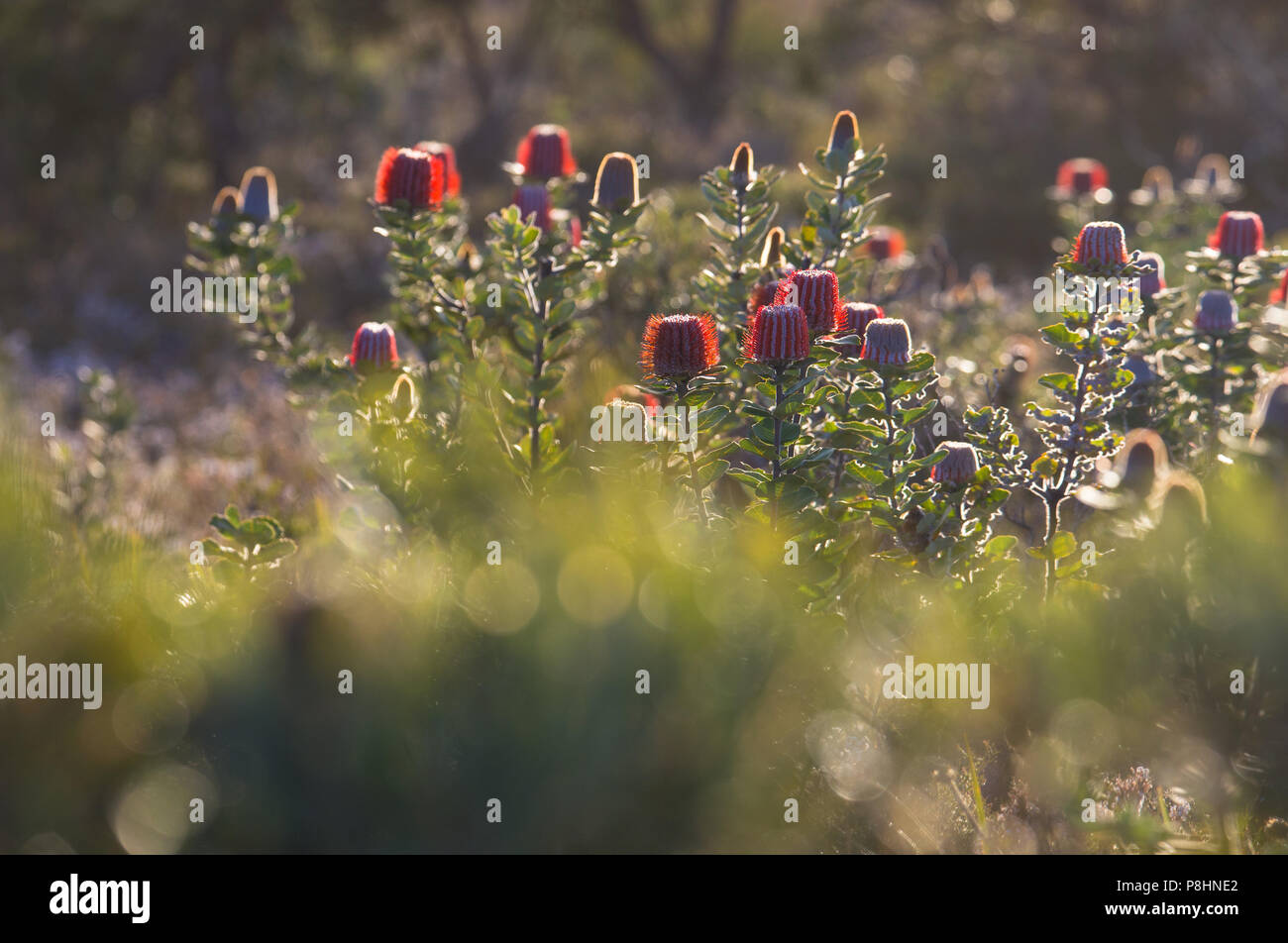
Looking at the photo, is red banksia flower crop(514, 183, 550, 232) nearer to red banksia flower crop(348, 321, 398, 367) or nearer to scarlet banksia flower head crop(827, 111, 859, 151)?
red banksia flower crop(348, 321, 398, 367)

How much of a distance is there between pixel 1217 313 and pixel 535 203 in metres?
2.01

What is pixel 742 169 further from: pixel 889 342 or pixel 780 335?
pixel 780 335

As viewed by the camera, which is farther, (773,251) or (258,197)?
(258,197)

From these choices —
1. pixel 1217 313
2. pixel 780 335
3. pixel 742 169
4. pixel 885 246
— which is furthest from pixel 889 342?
pixel 885 246

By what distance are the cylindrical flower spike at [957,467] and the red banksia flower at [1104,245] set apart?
54cm

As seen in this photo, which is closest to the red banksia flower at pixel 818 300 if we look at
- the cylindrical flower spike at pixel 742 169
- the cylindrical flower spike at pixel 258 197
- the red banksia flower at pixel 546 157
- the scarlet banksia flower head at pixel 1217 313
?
the cylindrical flower spike at pixel 742 169

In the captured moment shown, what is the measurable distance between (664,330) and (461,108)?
19.2 metres

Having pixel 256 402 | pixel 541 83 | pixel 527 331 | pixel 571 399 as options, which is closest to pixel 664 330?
pixel 527 331

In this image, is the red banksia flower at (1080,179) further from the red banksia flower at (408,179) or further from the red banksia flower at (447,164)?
the red banksia flower at (408,179)

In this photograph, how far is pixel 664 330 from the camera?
9.10 feet

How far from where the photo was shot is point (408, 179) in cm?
356

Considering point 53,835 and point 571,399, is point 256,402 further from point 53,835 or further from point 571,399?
point 53,835

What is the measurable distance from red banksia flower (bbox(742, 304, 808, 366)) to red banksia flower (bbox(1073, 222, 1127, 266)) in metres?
0.78

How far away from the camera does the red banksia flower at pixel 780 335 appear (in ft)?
8.82
